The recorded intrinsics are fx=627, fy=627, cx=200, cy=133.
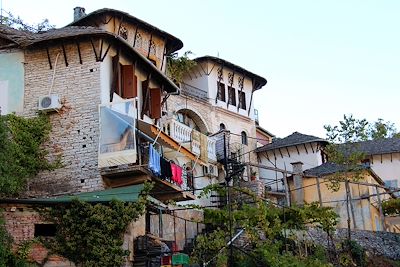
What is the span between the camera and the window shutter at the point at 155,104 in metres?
26.8

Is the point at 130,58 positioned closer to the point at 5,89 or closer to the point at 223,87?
the point at 5,89

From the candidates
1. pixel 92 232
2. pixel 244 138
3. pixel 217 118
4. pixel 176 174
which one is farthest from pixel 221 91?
pixel 92 232

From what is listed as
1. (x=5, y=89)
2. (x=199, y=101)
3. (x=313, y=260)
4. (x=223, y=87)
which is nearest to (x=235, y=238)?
(x=313, y=260)

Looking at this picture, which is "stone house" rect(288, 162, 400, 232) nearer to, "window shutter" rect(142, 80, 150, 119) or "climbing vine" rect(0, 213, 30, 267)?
"window shutter" rect(142, 80, 150, 119)

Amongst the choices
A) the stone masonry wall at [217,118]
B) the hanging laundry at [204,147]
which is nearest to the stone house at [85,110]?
the hanging laundry at [204,147]

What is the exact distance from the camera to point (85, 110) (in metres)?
22.6

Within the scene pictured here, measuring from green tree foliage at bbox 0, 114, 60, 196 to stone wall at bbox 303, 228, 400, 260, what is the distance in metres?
13.2

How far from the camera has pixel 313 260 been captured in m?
25.2

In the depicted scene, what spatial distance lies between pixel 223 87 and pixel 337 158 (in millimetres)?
13362

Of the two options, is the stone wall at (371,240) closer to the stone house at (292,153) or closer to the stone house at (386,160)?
the stone house at (292,153)

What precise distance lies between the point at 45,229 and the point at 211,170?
693 inches

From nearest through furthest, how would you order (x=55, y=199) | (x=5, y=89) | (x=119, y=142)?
(x=55, y=199), (x=119, y=142), (x=5, y=89)

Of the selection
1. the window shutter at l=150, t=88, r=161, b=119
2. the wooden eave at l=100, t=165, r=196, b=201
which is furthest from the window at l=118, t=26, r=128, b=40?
the wooden eave at l=100, t=165, r=196, b=201

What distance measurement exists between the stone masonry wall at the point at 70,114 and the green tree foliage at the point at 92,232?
6.84 feet
